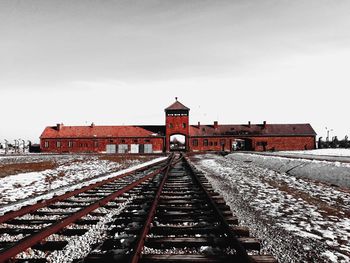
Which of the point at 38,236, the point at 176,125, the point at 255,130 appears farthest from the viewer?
the point at 255,130

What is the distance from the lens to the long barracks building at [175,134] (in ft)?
170

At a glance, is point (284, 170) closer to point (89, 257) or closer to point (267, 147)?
point (89, 257)

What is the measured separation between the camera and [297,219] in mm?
5051

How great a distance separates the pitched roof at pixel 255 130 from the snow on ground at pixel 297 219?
4482 cm

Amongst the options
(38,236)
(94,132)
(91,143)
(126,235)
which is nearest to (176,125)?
(94,132)

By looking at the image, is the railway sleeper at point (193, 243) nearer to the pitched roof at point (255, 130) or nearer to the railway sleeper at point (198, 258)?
the railway sleeper at point (198, 258)

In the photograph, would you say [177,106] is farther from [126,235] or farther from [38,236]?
[38,236]

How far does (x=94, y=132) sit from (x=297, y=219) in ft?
171

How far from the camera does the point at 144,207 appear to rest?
5.57 metres

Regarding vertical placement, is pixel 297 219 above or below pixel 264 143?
below

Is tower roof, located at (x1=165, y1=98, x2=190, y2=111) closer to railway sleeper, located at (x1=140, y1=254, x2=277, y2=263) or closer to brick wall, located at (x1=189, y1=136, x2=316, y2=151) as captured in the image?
brick wall, located at (x1=189, y1=136, x2=316, y2=151)

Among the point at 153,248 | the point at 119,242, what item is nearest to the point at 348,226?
the point at 153,248

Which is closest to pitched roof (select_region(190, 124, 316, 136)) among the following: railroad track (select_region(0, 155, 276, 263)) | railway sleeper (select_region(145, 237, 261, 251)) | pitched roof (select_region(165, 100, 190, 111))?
pitched roof (select_region(165, 100, 190, 111))

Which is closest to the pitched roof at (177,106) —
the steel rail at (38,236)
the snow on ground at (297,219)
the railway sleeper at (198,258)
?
the snow on ground at (297,219)
